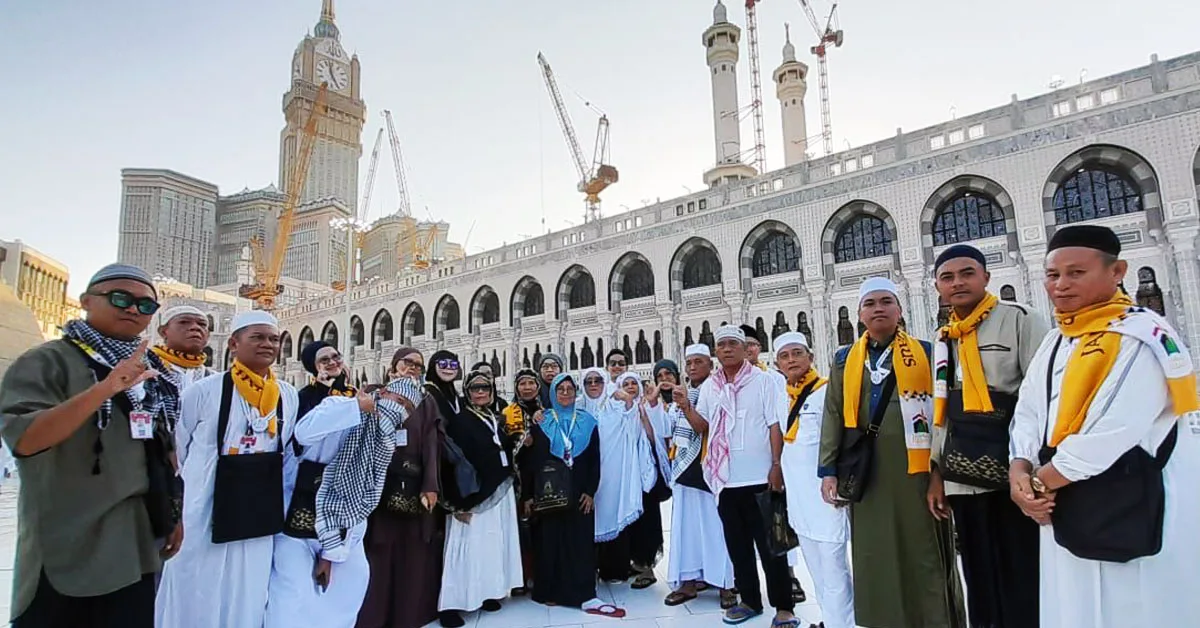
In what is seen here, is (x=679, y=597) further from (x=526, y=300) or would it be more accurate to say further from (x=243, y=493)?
(x=526, y=300)

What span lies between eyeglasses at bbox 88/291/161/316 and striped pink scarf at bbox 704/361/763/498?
2.36 m

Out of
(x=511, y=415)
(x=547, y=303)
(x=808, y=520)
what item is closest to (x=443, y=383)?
(x=511, y=415)

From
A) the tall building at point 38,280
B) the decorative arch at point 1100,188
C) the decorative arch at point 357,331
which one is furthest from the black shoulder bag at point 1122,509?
the tall building at point 38,280

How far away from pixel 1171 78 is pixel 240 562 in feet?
47.0

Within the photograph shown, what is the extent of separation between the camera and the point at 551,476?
321 cm

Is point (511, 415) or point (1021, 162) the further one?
point (1021, 162)

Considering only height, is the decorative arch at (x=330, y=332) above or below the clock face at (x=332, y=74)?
below

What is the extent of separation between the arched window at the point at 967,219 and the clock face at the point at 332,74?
60047 millimetres

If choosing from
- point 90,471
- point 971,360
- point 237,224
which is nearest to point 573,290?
point 971,360

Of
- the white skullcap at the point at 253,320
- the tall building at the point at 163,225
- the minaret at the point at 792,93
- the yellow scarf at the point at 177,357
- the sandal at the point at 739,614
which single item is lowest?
the sandal at the point at 739,614

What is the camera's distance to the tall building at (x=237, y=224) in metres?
52.1

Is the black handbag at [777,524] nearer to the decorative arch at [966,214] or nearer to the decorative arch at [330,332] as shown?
the decorative arch at [966,214]

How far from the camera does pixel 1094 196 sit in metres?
10.6

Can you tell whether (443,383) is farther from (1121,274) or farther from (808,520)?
(1121,274)
